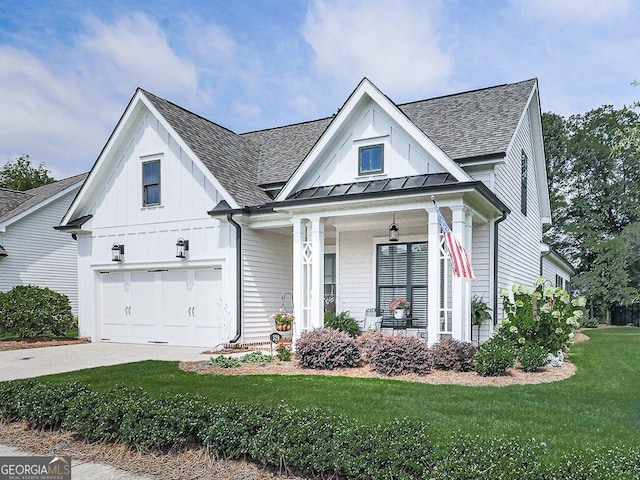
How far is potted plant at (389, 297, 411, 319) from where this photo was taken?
12.3 meters

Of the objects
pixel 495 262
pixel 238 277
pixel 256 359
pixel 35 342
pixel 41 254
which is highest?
pixel 41 254

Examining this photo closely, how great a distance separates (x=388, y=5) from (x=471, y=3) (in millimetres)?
1738

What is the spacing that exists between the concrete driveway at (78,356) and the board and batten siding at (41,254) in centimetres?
820

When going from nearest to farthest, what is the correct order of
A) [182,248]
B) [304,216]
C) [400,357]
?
[400,357], [304,216], [182,248]

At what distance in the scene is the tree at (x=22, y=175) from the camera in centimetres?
4312

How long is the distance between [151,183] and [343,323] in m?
6.89

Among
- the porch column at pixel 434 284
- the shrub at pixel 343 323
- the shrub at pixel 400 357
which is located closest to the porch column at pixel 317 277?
the shrub at pixel 343 323

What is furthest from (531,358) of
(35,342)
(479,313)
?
(35,342)

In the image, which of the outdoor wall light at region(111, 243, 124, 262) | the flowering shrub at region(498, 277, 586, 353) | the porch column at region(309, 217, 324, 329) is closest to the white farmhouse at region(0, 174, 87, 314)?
the outdoor wall light at region(111, 243, 124, 262)

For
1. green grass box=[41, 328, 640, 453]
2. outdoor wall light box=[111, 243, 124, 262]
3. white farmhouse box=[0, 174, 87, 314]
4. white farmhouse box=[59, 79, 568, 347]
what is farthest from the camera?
white farmhouse box=[0, 174, 87, 314]

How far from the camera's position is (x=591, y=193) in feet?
115

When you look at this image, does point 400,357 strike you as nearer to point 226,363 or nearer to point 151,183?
point 226,363

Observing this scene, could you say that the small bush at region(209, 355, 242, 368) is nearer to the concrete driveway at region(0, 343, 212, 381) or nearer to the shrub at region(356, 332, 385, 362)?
the concrete driveway at region(0, 343, 212, 381)

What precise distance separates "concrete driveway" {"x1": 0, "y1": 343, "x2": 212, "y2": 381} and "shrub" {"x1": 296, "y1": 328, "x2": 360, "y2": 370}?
106 inches
